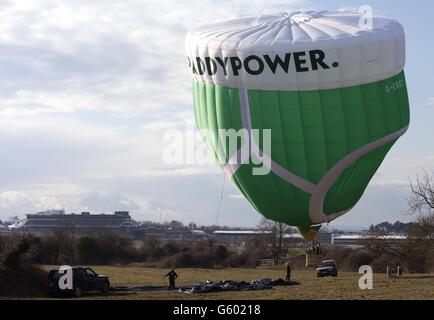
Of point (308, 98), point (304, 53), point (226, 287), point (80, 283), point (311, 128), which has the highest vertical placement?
point (304, 53)

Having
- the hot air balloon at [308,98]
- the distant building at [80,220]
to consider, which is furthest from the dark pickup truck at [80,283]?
the distant building at [80,220]

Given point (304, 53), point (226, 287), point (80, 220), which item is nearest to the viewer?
point (304, 53)

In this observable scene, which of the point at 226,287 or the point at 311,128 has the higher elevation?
the point at 311,128

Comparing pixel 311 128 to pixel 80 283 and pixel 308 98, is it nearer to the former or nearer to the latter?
pixel 308 98

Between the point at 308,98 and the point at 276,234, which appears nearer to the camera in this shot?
the point at 308,98

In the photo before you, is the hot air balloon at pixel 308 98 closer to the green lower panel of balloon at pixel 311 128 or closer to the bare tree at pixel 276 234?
the green lower panel of balloon at pixel 311 128

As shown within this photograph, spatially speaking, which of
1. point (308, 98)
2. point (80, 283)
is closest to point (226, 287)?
point (80, 283)
